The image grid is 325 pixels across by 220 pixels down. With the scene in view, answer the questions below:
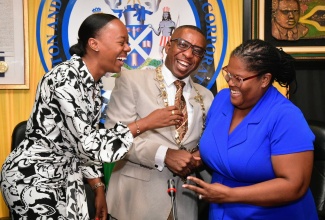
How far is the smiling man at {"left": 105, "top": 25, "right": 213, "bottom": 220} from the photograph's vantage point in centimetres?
201

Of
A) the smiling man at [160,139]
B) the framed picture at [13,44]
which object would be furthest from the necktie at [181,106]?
the framed picture at [13,44]

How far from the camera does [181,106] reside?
2.12m

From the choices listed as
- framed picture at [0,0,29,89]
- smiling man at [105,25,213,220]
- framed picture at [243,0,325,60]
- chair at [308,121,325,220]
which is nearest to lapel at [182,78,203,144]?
smiling man at [105,25,213,220]

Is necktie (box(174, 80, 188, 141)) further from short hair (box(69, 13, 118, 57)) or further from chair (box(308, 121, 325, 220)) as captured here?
chair (box(308, 121, 325, 220))

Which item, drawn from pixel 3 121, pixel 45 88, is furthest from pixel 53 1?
pixel 45 88

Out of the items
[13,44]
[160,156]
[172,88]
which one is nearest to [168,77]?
[172,88]

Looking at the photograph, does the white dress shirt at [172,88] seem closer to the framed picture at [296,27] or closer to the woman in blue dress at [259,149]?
the woman in blue dress at [259,149]

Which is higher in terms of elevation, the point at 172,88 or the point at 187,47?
the point at 187,47

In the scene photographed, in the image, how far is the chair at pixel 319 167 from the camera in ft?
7.95

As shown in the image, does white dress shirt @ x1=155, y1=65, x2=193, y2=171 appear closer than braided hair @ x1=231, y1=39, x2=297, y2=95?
No

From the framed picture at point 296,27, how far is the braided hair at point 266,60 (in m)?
1.28

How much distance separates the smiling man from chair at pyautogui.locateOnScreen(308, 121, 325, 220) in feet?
2.45

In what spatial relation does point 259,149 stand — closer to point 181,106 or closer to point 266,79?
point 266,79

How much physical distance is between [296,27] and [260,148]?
66.5 inches
